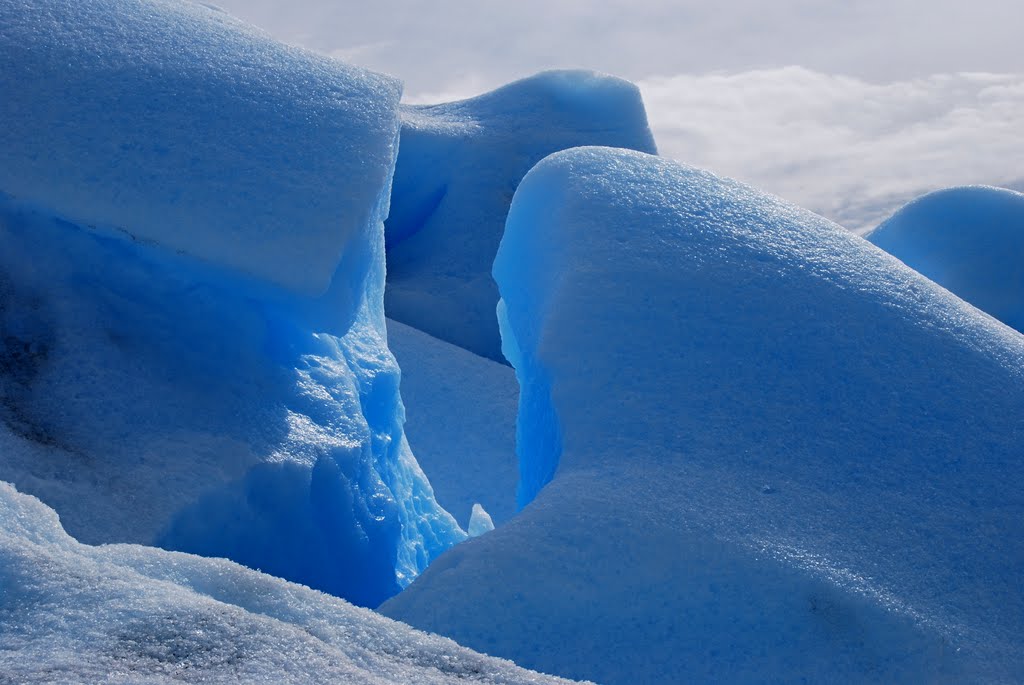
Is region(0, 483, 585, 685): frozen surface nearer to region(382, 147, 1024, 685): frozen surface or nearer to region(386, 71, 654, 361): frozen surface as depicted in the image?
region(382, 147, 1024, 685): frozen surface

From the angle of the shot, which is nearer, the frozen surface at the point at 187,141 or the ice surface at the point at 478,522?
the frozen surface at the point at 187,141

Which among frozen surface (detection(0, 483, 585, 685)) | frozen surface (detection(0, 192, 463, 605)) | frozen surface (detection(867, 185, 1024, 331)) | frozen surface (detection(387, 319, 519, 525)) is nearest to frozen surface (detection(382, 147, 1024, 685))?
frozen surface (detection(0, 192, 463, 605))

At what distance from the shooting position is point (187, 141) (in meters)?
2.37

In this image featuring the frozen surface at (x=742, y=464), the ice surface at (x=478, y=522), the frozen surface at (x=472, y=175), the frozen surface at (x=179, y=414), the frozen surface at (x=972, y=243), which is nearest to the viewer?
the frozen surface at (x=742, y=464)

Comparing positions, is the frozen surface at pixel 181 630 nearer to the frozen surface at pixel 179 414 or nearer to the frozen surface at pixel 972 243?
the frozen surface at pixel 179 414

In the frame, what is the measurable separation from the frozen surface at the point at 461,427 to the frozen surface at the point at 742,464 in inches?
65.0

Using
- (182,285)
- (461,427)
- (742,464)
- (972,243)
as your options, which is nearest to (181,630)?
(742,464)

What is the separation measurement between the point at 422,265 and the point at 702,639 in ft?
14.4

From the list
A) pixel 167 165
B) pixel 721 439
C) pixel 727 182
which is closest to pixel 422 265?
pixel 727 182

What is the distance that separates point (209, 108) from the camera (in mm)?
2453

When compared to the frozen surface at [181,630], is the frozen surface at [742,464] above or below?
above

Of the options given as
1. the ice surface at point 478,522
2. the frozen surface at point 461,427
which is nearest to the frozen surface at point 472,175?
the frozen surface at point 461,427

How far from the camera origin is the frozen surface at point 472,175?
225 inches

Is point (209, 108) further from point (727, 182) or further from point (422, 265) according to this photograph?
point (422, 265)
